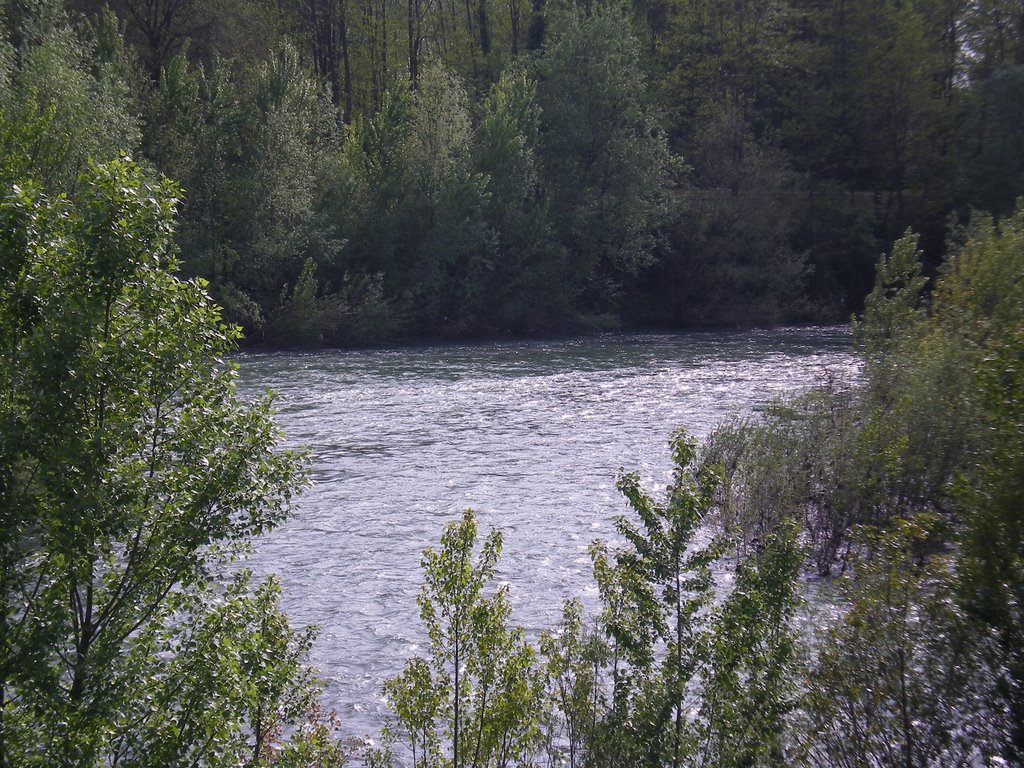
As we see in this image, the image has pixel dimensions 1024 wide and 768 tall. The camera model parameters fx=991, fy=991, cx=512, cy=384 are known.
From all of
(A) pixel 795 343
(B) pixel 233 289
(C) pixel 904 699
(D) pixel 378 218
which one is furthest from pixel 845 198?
(C) pixel 904 699

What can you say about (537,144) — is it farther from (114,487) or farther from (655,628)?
(114,487)

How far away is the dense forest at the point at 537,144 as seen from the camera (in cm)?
3931

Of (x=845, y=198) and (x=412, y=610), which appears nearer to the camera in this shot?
(x=412, y=610)

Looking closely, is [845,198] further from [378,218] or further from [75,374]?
[75,374]

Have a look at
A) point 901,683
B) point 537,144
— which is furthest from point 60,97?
point 901,683

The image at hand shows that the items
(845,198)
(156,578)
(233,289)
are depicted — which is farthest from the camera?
(845,198)

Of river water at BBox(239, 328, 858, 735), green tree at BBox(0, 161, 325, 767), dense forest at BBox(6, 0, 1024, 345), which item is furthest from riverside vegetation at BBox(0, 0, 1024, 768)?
dense forest at BBox(6, 0, 1024, 345)

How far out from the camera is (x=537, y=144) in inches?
1950

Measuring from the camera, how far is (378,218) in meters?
44.1

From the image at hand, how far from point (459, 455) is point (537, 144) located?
32.1 meters

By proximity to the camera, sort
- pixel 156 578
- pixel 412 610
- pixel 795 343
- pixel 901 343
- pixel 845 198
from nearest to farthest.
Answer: pixel 156 578
pixel 412 610
pixel 901 343
pixel 795 343
pixel 845 198

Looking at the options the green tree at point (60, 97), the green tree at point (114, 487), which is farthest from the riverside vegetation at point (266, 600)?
the green tree at point (60, 97)

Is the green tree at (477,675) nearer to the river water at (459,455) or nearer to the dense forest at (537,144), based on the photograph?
the river water at (459,455)

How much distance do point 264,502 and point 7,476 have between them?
141 centimetres
